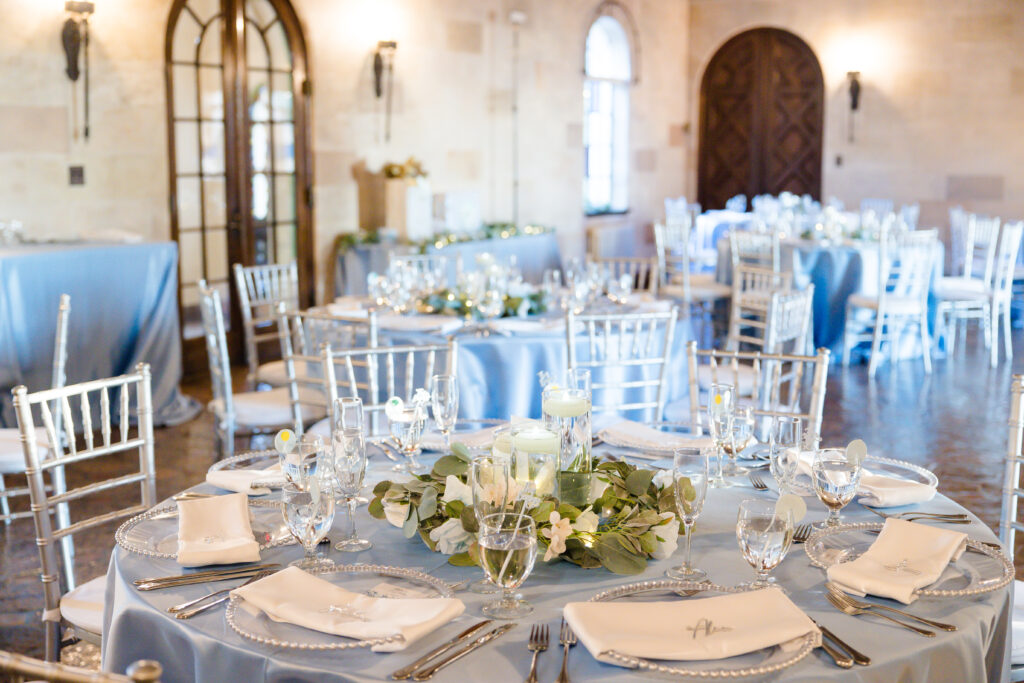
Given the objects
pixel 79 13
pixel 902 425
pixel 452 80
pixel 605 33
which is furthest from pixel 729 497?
pixel 605 33

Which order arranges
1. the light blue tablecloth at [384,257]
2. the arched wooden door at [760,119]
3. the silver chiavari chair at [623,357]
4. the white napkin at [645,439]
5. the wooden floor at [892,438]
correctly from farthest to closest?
the arched wooden door at [760,119] < the light blue tablecloth at [384,257] < the silver chiavari chair at [623,357] < the wooden floor at [892,438] < the white napkin at [645,439]

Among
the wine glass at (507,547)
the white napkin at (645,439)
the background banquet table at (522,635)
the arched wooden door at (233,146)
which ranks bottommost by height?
the background banquet table at (522,635)

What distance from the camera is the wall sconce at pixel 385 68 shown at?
8.45 m

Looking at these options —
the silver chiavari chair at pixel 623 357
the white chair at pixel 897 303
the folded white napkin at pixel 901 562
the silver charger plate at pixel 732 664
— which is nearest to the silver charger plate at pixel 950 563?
the folded white napkin at pixel 901 562

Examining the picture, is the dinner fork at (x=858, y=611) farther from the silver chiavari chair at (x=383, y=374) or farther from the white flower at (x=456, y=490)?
the silver chiavari chair at (x=383, y=374)

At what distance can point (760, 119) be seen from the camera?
41.2ft

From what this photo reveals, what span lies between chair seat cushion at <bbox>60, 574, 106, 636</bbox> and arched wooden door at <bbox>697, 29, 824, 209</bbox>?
11.1 meters

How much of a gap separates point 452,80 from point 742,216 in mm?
3457

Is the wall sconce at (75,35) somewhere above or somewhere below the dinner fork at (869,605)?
above

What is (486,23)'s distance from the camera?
967 cm

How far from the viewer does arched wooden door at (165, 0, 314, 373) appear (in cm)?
716

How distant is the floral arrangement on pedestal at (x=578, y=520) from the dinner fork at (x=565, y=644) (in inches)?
9.1

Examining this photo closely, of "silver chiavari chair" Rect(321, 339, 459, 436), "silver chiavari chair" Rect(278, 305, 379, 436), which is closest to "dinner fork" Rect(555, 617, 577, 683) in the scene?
"silver chiavari chair" Rect(321, 339, 459, 436)

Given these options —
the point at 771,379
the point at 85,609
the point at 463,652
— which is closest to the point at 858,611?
the point at 463,652
